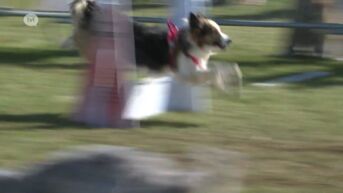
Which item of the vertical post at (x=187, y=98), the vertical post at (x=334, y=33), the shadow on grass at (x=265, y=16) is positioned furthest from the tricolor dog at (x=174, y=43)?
the shadow on grass at (x=265, y=16)

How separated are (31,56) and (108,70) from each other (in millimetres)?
4342

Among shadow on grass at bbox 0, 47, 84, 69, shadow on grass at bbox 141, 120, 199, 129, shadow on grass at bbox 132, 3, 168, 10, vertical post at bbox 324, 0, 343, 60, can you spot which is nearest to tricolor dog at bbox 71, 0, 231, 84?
shadow on grass at bbox 141, 120, 199, 129

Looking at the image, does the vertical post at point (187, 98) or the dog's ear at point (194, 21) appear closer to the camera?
the vertical post at point (187, 98)

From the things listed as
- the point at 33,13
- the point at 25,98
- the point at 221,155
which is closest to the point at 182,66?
the point at 25,98

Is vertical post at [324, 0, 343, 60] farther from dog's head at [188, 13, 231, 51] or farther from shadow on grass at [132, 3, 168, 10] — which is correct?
shadow on grass at [132, 3, 168, 10]

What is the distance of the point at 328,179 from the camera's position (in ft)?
22.3

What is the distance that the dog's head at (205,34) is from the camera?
10.2 meters

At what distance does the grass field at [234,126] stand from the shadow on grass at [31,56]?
0.01 meters

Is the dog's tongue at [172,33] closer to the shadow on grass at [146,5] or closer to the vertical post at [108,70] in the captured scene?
the vertical post at [108,70]

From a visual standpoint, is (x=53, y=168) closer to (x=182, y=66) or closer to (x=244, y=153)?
(x=244, y=153)

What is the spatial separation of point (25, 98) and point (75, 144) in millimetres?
2093

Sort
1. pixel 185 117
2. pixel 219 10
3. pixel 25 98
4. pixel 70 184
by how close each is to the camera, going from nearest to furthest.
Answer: pixel 70 184 < pixel 185 117 < pixel 25 98 < pixel 219 10

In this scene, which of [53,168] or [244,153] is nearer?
[53,168]

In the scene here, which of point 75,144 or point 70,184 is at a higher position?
point 70,184
